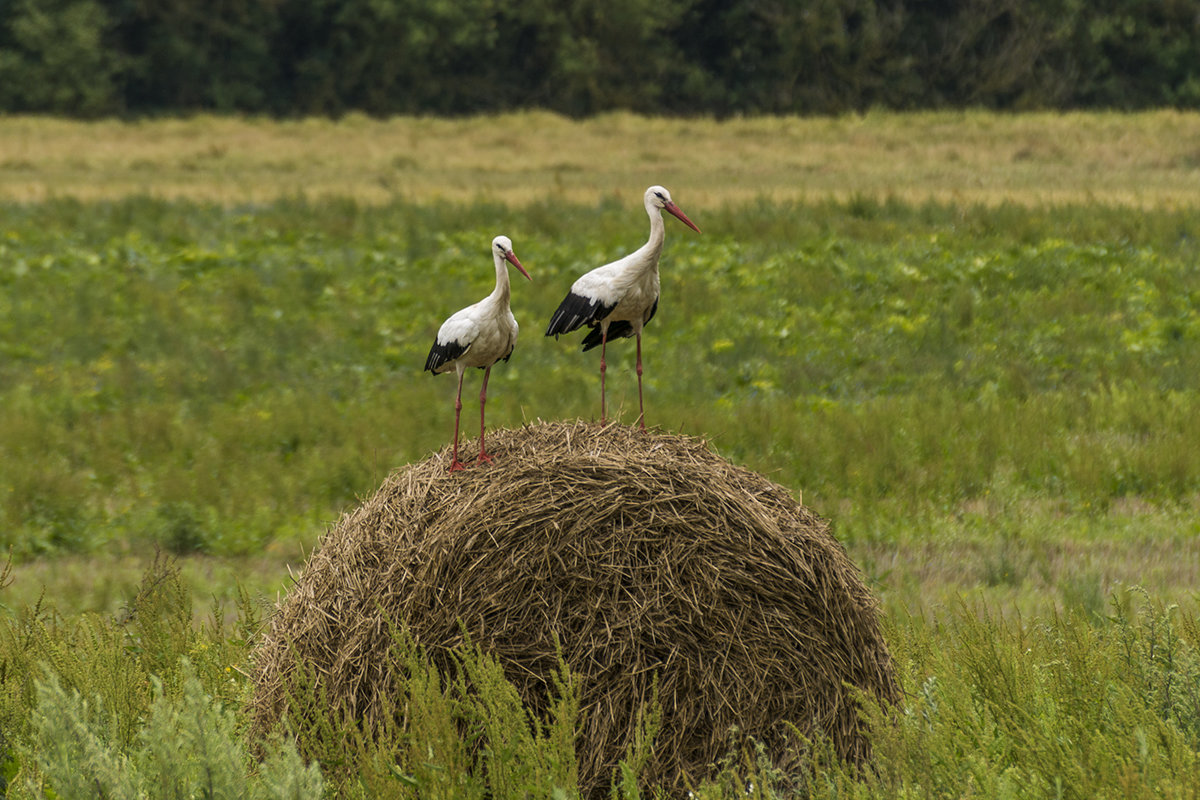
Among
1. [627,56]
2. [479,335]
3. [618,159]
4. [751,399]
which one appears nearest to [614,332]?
[479,335]

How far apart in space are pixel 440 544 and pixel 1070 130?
130ft

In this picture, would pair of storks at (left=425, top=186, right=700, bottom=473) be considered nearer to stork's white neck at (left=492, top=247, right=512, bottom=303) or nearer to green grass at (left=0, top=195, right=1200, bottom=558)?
stork's white neck at (left=492, top=247, right=512, bottom=303)

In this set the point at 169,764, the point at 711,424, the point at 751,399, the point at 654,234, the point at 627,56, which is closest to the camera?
the point at 169,764

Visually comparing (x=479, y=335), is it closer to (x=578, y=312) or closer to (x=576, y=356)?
(x=578, y=312)

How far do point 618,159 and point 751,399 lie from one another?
23.6m

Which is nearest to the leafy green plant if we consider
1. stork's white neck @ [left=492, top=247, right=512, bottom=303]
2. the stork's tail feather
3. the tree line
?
stork's white neck @ [left=492, top=247, right=512, bottom=303]

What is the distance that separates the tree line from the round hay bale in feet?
184

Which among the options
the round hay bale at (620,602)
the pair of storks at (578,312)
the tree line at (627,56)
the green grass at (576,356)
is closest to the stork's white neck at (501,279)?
the pair of storks at (578,312)

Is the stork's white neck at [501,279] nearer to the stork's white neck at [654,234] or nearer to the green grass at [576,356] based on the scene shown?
the stork's white neck at [654,234]

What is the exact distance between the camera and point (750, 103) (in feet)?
207

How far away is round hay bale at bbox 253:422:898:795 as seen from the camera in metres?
4.67

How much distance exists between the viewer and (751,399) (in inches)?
569

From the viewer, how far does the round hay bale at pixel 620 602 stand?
15.3 feet

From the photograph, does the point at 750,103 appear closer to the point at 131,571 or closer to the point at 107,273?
the point at 107,273
